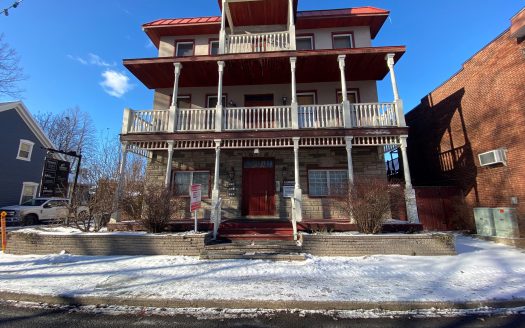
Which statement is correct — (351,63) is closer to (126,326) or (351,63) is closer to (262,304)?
(262,304)

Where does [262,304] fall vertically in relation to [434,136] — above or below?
below

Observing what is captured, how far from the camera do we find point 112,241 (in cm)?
773

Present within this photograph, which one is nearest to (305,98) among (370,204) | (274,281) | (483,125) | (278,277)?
(370,204)

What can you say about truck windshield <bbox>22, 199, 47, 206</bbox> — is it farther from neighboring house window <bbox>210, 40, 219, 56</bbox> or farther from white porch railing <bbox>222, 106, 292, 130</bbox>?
neighboring house window <bbox>210, 40, 219, 56</bbox>

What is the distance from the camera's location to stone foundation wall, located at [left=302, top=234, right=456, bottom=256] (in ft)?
24.0

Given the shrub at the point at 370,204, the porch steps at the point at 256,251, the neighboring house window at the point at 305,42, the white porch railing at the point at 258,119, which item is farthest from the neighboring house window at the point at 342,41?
the porch steps at the point at 256,251

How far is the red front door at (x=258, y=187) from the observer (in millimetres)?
11336

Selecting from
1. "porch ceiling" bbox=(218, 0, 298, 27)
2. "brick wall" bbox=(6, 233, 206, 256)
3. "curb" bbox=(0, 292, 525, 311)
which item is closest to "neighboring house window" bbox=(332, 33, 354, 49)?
"porch ceiling" bbox=(218, 0, 298, 27)

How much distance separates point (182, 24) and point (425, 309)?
49.0 feet

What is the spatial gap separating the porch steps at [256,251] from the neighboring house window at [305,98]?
7297 mm

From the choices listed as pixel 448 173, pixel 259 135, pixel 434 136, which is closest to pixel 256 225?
pixel 259 135

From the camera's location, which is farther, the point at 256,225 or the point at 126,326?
the point at 256,225

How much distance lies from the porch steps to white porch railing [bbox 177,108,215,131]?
5098 millimetres

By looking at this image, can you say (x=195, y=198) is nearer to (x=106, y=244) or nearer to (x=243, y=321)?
(x=106, y=244)
